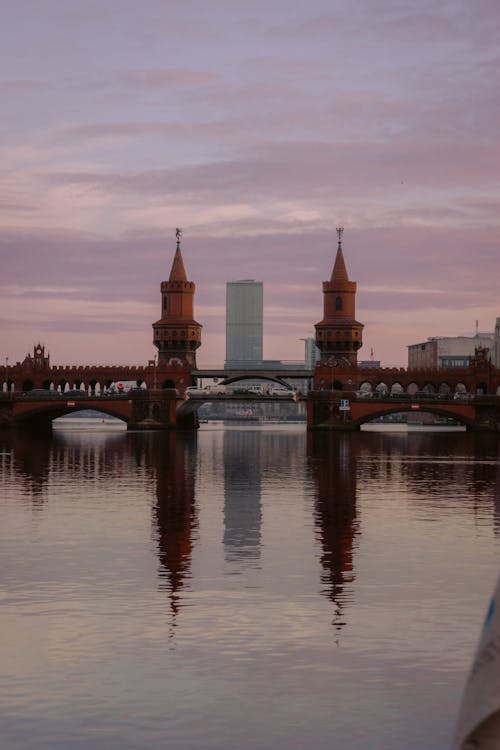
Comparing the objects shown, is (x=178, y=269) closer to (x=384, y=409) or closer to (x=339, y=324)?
(x=339, y=324)

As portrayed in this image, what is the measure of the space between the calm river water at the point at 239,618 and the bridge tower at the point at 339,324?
437 ft

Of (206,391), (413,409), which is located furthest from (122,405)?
(413,409)

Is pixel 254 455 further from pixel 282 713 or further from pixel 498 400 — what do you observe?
pixel 282 713

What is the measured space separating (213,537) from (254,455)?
2519 inches

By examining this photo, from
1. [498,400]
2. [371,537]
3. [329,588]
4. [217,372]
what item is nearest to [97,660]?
[329,588]

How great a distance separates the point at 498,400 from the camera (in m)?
155

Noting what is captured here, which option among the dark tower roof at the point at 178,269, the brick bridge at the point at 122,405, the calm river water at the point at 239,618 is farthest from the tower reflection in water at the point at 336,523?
the dark tower roof at the point at 178,269

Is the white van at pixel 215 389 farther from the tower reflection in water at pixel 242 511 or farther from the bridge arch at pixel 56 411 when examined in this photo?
the tower reflection in water at pixel 242 511

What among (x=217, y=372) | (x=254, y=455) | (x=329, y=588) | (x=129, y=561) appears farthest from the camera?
(x=217, y=372)

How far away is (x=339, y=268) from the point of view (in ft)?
629

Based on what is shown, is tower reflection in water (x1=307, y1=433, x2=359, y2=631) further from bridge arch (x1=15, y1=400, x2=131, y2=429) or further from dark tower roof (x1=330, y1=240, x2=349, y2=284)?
dark tower roof (x1=330, y1=240, x2=349, y2=284)

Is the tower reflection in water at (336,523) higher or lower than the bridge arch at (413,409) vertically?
lower

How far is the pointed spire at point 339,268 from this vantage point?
622 feet

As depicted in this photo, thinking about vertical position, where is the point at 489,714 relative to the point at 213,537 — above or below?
above
